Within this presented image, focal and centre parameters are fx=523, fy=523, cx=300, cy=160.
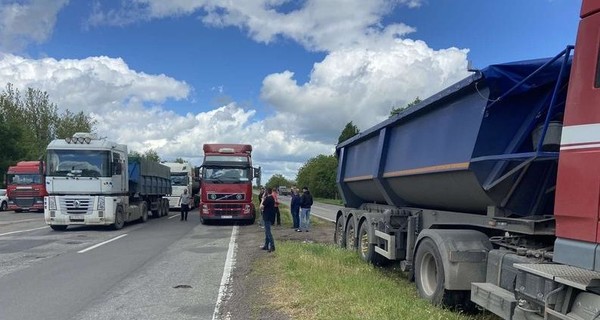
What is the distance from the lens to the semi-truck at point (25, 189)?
33062mm

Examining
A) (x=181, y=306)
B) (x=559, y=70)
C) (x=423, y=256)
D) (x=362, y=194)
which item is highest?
(x=559, y=70)

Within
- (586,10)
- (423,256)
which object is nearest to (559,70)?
(586,10)

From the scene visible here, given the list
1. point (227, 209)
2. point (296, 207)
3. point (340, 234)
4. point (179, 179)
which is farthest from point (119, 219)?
point (179, 179)

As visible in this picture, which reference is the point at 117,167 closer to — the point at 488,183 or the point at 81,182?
the point at 81,182

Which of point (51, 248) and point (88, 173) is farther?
point (88, 173)

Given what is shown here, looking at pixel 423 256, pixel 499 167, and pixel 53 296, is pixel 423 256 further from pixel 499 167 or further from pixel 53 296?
pixel 53 296

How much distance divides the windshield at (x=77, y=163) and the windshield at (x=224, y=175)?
4579 mm

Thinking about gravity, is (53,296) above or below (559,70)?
below

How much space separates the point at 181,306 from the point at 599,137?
585cm

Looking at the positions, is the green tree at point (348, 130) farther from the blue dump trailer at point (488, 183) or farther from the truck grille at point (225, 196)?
the blue dump trailer at point (488, 183)

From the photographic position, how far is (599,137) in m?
4.09

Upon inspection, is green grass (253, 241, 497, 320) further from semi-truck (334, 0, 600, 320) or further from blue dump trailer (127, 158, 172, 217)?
blue dump trailer (127, 158, 172, 217)

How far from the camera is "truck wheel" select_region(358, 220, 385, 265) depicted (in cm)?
1062

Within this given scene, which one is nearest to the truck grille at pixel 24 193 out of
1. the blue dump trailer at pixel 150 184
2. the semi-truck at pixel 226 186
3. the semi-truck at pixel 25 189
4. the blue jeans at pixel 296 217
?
the semi-truck at pixel 25 189
